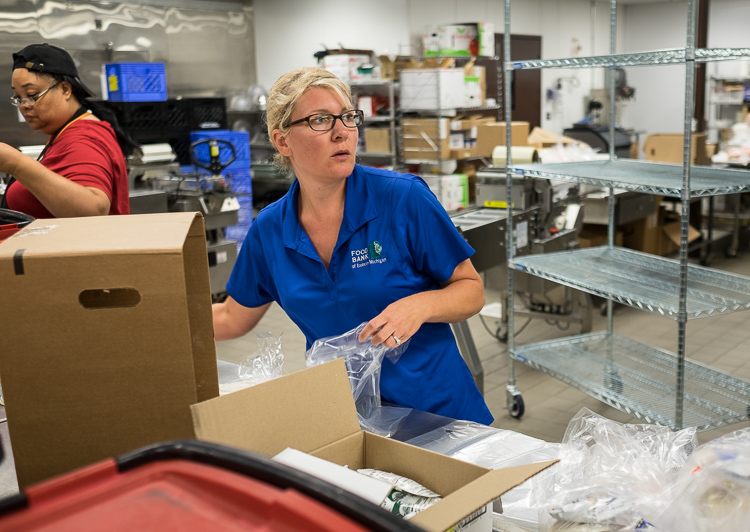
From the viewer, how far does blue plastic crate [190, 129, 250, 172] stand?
7051 millimetres

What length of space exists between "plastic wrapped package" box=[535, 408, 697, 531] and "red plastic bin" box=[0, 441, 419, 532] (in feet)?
1.61

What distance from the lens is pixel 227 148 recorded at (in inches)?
279

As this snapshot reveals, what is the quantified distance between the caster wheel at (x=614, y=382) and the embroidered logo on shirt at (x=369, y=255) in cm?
181

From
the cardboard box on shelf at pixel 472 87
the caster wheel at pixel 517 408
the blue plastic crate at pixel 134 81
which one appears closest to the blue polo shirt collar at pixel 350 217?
the caster wheel at pixel 517 408

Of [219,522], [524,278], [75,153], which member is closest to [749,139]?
[524,278]

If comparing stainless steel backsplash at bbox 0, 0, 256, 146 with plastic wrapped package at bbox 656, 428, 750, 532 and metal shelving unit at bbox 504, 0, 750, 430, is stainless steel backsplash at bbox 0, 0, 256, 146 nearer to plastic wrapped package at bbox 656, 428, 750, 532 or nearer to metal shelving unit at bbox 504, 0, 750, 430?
metal shelving unit at bbox 504, 0, 750, 430

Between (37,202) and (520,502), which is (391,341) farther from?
(37,202)

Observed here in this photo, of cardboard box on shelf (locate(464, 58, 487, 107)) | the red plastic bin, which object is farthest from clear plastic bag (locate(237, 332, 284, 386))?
cardboard box on shelf (locate(464, 58, 487, 107))

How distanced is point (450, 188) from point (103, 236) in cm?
616

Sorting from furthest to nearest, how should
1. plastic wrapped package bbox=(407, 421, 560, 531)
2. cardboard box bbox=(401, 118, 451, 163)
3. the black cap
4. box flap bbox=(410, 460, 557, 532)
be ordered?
1. cardboard box bbox=(401, 118, 451, 163)
2. the black cap
3. plastic wrapped package bbox=(407, 421, 560, 531)
4. box flap bbox=(410, 460, 557, 532)

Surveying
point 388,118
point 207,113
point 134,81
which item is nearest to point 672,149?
point 388,118

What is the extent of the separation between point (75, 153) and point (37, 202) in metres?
0.19

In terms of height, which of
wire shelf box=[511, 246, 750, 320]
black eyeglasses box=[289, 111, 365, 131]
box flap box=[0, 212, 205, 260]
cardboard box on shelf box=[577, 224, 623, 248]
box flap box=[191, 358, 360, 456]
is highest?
black eyeglasses box=[289, 111, 365, 131]

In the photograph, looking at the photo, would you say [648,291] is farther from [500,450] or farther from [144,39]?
[144,39]
